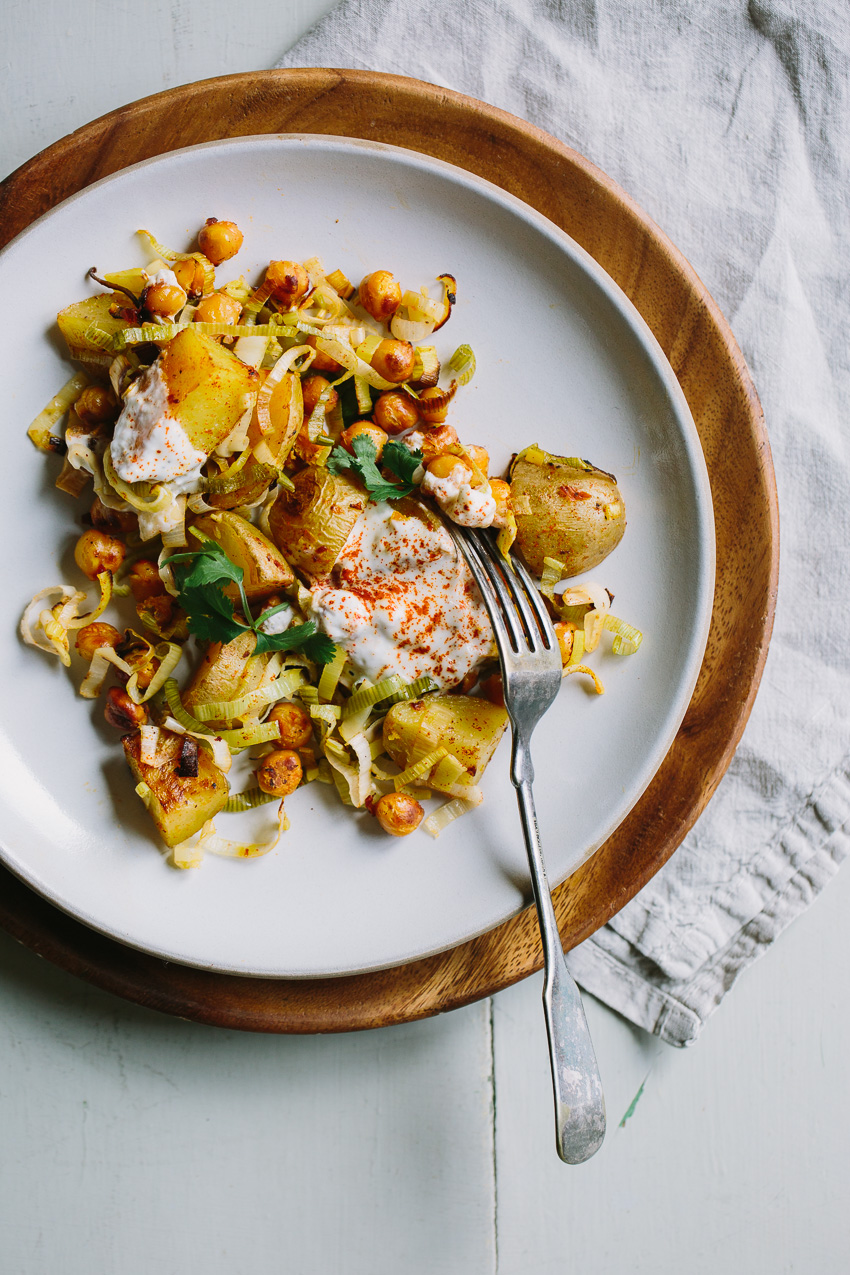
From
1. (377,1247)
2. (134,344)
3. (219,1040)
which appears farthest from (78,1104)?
(134,344)

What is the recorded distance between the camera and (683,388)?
8.06ft

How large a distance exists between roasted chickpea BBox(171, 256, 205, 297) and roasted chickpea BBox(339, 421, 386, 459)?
504 mm

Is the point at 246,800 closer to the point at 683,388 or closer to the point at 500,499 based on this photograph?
the point at 500,499

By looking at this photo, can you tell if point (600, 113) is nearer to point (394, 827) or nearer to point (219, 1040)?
point (394, 827)

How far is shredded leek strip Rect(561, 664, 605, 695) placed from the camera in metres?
2.35

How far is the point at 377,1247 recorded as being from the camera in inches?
103

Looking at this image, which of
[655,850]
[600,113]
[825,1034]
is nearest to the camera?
[655,850]

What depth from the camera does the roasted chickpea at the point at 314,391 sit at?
225 centimetres

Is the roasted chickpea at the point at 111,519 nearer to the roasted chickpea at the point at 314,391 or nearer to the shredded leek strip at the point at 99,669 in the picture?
the shredded leek strip at the point at 99,669

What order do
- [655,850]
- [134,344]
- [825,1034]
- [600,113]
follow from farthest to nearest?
[825,1034], [600,113], [655,850], [134,344]

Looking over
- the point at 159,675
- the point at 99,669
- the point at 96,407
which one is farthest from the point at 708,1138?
the point at 96,407

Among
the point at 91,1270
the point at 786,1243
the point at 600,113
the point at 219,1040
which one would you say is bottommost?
the point at 91,1270

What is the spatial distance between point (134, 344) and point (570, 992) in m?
1.92

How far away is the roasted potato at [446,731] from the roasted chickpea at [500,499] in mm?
473
